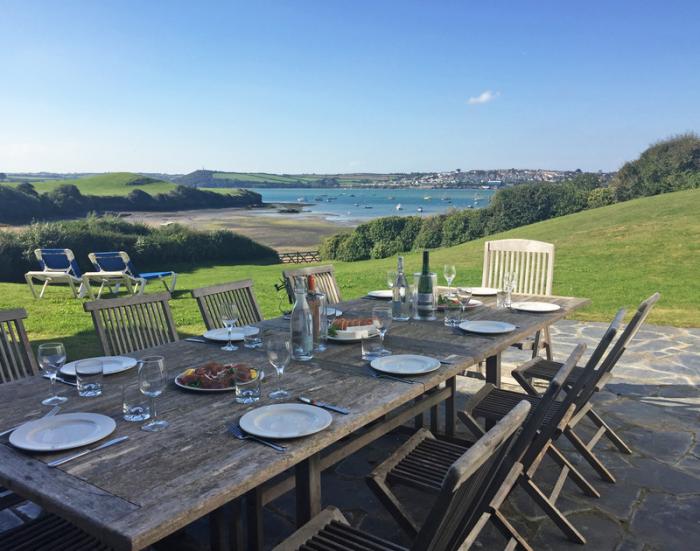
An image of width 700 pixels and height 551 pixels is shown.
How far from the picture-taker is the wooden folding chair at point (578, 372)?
309cm

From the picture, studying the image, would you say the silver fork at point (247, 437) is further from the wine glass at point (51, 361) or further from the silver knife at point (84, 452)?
the wine glass at point (51, 361)

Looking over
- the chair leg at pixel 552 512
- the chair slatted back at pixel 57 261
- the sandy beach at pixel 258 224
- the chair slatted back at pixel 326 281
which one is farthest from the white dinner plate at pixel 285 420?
the sandy beach at pixel 258 224

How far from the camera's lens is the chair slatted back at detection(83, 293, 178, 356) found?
9.83 ft

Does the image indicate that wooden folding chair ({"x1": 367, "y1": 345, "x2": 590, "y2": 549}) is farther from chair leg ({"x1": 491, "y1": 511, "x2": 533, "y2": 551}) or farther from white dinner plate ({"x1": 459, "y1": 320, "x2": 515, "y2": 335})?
white dinner plate ({"x1": 459, "y1": 320, "x2": 515, "y2": 335})

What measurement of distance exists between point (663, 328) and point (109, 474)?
23.0ft

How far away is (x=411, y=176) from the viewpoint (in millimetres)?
96000

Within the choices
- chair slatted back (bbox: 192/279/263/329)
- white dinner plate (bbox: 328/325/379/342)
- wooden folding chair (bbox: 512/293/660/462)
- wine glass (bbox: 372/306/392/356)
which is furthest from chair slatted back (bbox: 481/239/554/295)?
wine glass (bbox: 372/306/392/356)

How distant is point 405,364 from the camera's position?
8.40ft

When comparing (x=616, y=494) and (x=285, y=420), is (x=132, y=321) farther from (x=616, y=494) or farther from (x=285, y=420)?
(x=616, y=494)

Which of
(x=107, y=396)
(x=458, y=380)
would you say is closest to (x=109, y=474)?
(x=107, y=396)

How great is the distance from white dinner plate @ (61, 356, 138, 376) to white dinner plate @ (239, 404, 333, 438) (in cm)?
85

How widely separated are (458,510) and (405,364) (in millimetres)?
1079

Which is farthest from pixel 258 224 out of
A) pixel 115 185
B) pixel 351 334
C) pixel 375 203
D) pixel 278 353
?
pixel 375 203

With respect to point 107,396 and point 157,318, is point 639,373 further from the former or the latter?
point 107,396
